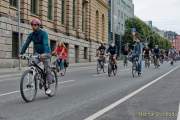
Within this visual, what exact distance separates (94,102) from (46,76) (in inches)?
58.2

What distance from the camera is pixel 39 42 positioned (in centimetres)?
1235

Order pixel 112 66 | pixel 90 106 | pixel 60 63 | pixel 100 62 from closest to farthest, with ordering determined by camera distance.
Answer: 1. pixel 90 106
2. pixel 112 66
3. pixel 60 63
4. pixel 100 62

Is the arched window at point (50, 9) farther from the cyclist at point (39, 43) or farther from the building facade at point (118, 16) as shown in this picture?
the building facade at point (118, 16)

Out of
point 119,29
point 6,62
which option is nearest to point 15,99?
point 6,62

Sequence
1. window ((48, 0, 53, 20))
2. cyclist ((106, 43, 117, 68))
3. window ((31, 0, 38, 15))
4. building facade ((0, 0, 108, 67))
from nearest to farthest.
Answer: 1. cyclist ((106, 43, 117, 68))
2. building facade ((0, 0, 108, 67))
3. window ((31, 0, 38, 15))
4. window ((48, 0, 53, 20))

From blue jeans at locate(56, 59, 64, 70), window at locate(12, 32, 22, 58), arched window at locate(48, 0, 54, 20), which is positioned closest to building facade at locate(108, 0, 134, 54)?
arched window at locate(48, 0, 54, 20)

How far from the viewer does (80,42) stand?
60.6 meters

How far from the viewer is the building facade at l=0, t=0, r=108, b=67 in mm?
38156

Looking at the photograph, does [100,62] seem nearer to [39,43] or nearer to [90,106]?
[39,43]

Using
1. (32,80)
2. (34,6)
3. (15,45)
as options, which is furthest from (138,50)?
(34,6)

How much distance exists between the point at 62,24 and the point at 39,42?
42399mm

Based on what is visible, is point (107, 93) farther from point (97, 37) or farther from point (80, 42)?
point (97, 37)

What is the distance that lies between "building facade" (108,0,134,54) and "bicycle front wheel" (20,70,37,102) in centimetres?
8376

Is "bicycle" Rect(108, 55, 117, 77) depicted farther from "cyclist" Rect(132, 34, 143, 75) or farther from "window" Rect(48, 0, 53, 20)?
"window" Rect(48, 0, 53, 20)
